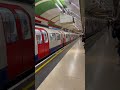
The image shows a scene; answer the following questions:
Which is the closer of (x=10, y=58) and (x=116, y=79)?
(x=10, y=58)

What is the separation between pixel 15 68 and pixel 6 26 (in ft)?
3.74

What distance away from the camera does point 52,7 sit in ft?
62.7

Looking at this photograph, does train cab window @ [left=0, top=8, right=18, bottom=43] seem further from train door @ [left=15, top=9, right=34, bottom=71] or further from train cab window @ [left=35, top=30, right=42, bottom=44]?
train cab window @ [left=35, top=30, right=42, bottom=44]

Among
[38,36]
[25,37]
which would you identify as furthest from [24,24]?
[38,36]

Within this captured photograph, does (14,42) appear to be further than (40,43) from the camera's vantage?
No

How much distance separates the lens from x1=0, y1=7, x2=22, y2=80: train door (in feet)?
18.8

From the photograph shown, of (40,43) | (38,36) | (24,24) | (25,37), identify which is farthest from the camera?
(40,43)

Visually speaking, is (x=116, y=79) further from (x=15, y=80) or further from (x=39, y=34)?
(x=39, y=34)

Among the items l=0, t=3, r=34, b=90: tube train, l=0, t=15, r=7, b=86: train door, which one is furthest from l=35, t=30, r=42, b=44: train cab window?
l=0, t=15, r=7, b=86: train door

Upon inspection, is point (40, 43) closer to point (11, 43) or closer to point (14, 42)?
point (14, 42)

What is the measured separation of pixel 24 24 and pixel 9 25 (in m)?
1.37

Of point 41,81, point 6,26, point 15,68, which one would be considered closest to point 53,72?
point 41,81

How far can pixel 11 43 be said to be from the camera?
19.6 ft

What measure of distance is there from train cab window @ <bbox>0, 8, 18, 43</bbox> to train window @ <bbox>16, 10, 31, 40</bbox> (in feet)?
1.90
